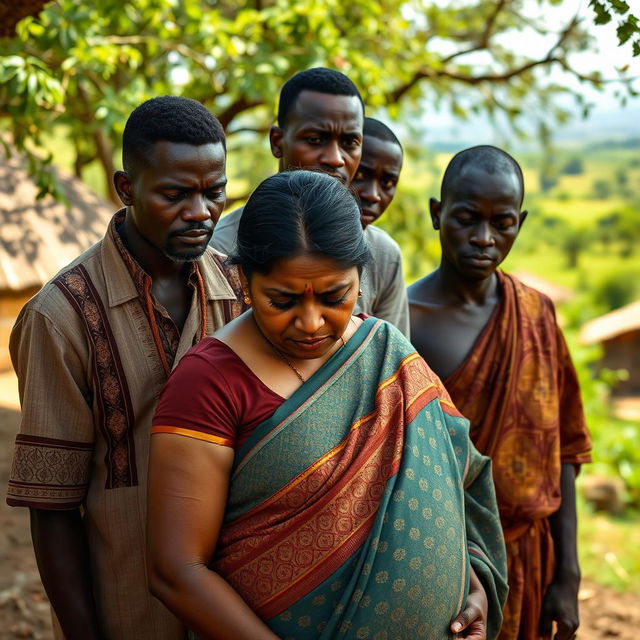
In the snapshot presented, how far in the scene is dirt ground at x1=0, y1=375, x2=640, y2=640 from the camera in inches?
154

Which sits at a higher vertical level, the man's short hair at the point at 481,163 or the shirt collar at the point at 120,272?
the man's short hair at the point at 481,163

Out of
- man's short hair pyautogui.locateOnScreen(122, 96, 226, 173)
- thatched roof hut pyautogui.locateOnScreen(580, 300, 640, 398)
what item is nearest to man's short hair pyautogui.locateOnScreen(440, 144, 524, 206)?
man's short hair pyautogui.locateOnScreen(122, 96, 226, 173)

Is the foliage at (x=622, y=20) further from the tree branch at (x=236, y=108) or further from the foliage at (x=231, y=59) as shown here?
the tree branch at (x=236, y=108)

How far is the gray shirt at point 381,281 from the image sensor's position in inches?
108

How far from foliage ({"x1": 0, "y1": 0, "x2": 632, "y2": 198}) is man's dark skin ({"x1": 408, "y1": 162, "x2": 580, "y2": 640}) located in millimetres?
2320

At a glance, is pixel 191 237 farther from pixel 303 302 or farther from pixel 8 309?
A: pixel 8 309

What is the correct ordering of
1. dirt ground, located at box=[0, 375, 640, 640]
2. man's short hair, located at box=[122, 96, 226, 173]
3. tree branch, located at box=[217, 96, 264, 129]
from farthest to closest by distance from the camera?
tree branch, located at box=[217, 96, 264, 129], dirt ground, located at box=[0, 375, 640, 640], man's short hair, located at box=[122, 96, 226, 173]

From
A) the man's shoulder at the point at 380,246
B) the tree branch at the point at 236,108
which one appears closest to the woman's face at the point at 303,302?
the man's shoulder at the point at 380,246

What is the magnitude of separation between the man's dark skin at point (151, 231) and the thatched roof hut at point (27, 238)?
5720mm

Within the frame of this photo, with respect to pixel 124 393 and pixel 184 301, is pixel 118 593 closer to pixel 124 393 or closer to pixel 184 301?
pixel 124 393

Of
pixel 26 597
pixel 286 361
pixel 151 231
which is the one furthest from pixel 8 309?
pixel 286 361

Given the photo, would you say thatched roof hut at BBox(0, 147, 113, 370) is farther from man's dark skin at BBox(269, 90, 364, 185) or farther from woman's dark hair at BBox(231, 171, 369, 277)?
woman's dark hair at BBox(231, 171, 369, 277)

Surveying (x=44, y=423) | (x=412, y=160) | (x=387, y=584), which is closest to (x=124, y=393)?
(x=44, y=423)

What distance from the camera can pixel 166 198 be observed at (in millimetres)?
2031
